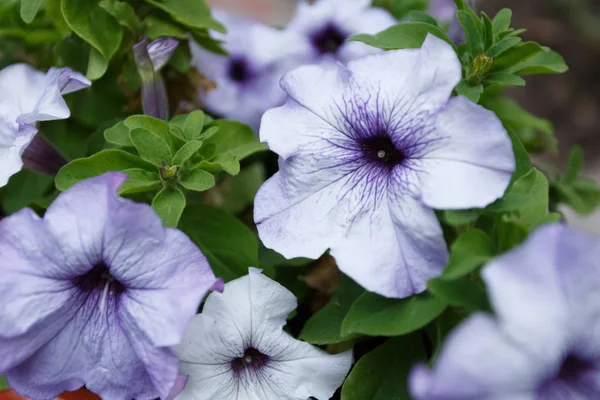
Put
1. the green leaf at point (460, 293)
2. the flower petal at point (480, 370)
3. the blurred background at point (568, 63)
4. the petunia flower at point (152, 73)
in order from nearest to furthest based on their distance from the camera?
the flower petal at point (480, 370) → the green leaf at point (460, 293) → the petunia flower at point (152, 73) → the blurred background at point (568, 63)

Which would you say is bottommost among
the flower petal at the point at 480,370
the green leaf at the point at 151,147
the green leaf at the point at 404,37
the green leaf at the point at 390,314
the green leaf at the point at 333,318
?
the green leaf at the point at 333,318

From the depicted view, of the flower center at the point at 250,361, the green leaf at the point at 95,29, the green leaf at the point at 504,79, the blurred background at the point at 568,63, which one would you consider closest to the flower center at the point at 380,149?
the green leaf at the point at 504,79

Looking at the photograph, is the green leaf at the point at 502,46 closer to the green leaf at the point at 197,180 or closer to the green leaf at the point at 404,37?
the green leaf at the point at 404,37

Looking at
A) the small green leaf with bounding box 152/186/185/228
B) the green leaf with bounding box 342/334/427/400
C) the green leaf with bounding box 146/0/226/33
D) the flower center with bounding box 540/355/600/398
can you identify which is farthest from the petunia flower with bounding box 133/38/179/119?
the flower center with bounding box 540/355/600/398

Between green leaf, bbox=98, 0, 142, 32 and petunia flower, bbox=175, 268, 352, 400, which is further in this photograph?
green leaf, bbox=98, 0, 142, 32

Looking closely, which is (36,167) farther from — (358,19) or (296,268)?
(358,19)

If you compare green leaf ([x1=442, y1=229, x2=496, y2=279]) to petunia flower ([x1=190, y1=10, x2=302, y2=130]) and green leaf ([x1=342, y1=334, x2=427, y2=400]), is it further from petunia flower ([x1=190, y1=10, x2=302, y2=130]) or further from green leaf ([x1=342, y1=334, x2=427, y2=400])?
petunia flower ([x1=190, y1=10, x2=302, y2=130])

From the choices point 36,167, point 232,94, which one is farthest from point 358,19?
point 36,167

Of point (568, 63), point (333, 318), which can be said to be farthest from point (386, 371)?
point (568, 63)
